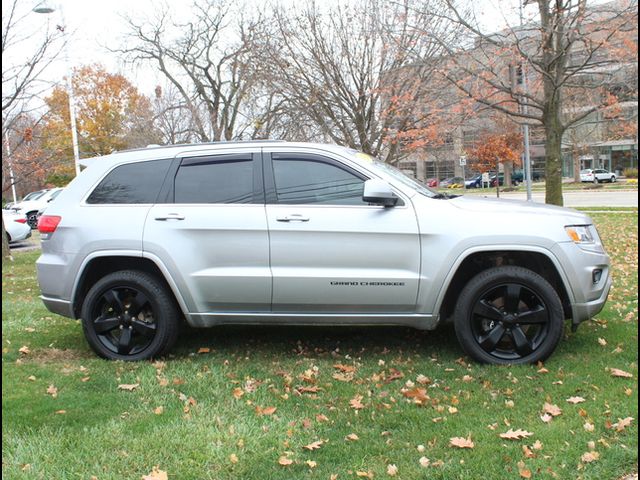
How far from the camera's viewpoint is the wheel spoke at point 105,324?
519 cm

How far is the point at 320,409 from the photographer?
4078 mm

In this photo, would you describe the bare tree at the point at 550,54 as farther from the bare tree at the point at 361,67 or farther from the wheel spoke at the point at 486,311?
the wheel spoke at the point at 486,311

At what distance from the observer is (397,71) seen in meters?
13.0

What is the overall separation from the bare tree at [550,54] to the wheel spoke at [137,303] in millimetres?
8115

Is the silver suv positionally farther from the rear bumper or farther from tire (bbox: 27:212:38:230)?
tire (bbox: 27:212:38:230)

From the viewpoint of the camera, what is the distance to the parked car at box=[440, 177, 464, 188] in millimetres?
61784

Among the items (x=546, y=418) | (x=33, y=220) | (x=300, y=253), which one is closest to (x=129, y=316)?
(x=300, y=253)

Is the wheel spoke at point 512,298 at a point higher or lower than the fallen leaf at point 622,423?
higher

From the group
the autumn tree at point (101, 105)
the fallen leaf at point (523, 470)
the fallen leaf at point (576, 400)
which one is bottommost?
the fallen leaf at point (523, 470)

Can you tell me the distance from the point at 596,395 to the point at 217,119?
20658 millimetres

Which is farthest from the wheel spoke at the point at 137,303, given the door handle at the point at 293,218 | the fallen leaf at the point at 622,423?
the fallen leaf at the point at 622,423

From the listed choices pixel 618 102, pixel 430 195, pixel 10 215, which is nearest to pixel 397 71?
pixel 618 102

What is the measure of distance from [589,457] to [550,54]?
947 cm

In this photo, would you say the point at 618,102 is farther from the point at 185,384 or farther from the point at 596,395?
the point at 185,384
